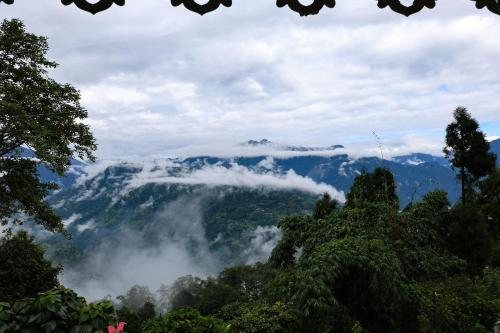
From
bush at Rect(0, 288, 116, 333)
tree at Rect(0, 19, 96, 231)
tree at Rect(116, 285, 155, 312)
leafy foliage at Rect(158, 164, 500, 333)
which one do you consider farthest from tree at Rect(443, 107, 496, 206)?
tree at Rect(116, 285, 155, 312)

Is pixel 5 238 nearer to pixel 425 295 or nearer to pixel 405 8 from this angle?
pixel 425 295

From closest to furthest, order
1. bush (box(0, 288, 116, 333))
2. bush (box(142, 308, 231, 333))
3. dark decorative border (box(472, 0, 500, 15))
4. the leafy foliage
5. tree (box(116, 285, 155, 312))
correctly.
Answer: dark decorative border (box(472, 0, 500, 15)), bush (box(0, 288, 116, 333)), bush (box(142, 308, 231, 333)), the leafy foliage, tree (box(116, 285, 155, 312))

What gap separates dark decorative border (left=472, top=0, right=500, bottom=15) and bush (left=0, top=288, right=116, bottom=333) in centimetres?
485

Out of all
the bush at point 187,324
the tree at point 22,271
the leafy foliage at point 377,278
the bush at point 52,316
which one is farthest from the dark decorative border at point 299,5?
the tree at point 22,271

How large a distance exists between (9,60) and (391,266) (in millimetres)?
12794

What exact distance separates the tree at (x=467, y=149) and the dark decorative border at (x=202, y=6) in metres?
22.7

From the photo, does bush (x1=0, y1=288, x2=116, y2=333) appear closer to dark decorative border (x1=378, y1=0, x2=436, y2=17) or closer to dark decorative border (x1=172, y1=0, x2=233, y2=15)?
dark decorative border (x1=172, y1=0, x2=233, y2=15)

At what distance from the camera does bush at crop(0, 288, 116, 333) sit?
487 centimetres

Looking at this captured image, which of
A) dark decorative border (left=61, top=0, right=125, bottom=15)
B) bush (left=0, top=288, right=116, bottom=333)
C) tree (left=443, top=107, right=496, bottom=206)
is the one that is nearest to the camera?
dark decorative border (left=61, top=0, right=125, bottom=15)

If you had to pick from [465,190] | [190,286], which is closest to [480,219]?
[465,190]

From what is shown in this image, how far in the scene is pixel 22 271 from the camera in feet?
35.6

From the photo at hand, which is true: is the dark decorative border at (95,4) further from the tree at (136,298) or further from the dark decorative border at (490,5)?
the tree at (136,298)

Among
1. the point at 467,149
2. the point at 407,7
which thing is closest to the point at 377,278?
the point at 407,7

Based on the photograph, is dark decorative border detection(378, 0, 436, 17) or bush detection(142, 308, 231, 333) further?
bush detection(142, 308, 231, 333)
